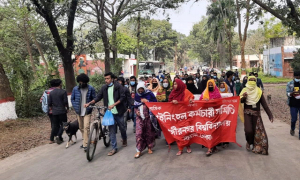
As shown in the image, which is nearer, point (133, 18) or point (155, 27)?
point (133, 18)

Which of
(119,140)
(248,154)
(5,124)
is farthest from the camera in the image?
(5,124)

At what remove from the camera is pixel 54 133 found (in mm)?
7594

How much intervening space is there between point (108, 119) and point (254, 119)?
305 centimetres

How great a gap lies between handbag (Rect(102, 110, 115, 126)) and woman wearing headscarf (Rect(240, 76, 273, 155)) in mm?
2794

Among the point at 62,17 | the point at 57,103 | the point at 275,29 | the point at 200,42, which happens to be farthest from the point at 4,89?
the point at 200,42

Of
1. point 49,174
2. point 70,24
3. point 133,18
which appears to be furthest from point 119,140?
point 133,18

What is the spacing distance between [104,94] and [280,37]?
35724 millimetres

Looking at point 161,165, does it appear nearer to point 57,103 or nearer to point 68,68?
point 57,103

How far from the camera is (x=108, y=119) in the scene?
588 cm

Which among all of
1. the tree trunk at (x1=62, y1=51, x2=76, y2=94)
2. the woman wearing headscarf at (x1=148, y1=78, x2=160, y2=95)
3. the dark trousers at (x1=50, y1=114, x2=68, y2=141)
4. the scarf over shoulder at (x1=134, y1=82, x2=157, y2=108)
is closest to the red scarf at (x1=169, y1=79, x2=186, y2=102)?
the scarf over shoulder at (x1=134, y1=82, x2=157, y2=108)

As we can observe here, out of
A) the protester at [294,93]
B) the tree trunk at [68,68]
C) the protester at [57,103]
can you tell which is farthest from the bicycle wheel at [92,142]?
the tree trunk at [68,68]

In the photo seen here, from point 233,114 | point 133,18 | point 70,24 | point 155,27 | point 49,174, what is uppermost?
point 155,27

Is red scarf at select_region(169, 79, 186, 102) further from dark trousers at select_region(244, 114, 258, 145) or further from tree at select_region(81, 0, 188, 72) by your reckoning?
tree at select_region(81, 0, 188, 72)

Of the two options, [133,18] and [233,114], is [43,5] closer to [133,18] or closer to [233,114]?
[233,114]
